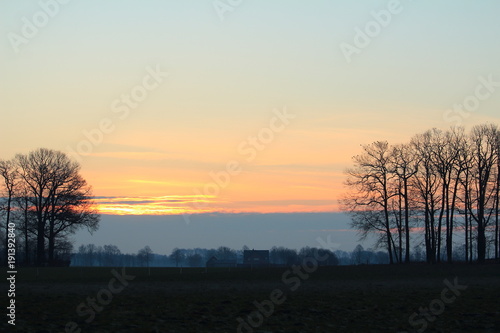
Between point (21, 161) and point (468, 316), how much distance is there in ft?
256

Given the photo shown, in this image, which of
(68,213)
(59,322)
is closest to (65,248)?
(68,213)

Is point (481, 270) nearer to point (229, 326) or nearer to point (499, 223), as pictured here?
point (499, 223)

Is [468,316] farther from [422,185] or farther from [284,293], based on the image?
[422,185]

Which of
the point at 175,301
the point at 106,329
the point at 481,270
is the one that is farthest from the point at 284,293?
the point at 481,270

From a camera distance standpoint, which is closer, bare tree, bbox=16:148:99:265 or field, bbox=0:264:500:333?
field, bbox=0:264:500:333

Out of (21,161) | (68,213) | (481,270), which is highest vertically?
(21,161)

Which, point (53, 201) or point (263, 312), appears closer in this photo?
point (263, 312)

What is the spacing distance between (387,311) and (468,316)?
11.5 ft

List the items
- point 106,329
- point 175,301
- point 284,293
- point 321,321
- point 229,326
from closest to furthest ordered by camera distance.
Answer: point 106,329 → point 229,326 → point 321,321 → point 175,301 → point 284,293

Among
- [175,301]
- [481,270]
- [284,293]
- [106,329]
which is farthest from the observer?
[481,270]

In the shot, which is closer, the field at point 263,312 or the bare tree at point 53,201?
the field at point 263,312

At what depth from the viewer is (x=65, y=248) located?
A: 91.4 meters

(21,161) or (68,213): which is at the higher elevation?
(21,161)

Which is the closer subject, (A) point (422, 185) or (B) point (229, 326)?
(B) point (229, 326)
